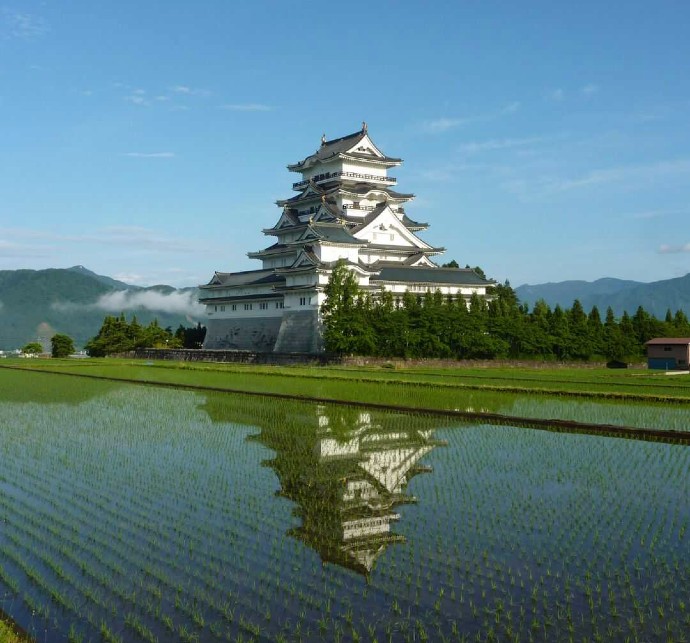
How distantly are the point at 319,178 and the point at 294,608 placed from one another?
171ft

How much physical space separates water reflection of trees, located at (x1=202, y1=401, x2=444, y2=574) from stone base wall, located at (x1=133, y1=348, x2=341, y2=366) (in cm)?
2025

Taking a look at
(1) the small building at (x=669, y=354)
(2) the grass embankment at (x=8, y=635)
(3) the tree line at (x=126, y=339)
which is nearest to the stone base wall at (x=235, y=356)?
(3) the tree line at (x=126, y=339)

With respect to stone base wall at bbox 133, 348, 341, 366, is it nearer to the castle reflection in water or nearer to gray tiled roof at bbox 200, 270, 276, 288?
gray tiled roof at bbox 200, 270, 276, 288

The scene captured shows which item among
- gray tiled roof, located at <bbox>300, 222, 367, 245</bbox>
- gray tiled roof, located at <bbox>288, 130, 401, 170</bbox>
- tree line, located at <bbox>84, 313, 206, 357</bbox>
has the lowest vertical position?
tree line, located at <bbox>84, 313, 206, 357</bbox>

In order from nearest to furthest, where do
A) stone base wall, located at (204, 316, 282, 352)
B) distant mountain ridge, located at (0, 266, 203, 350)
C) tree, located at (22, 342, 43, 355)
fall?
stone base wall, located at (204, 316, 282, 352), tree, located at (22, 342, 43, 355), distant mountain ridge, located at (0, 266, 203, 350)

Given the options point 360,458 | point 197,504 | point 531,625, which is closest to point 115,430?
point 360,458

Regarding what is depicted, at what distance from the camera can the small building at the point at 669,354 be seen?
43.2m

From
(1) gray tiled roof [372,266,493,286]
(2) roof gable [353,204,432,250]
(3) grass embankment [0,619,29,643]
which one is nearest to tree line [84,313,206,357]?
(2) roof gable [353,204,432,250]

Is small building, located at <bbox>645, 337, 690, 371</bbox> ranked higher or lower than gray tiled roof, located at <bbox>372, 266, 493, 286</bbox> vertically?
lower

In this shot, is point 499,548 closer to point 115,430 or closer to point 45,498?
point 45,498

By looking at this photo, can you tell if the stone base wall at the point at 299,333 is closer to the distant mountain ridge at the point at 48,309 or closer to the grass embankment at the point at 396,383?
the grass embankment at the point at 396,383

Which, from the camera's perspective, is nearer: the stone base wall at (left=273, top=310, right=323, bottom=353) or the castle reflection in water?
the castle reflection in water

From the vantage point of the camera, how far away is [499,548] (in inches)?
332

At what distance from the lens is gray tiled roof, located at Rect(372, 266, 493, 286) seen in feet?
164
